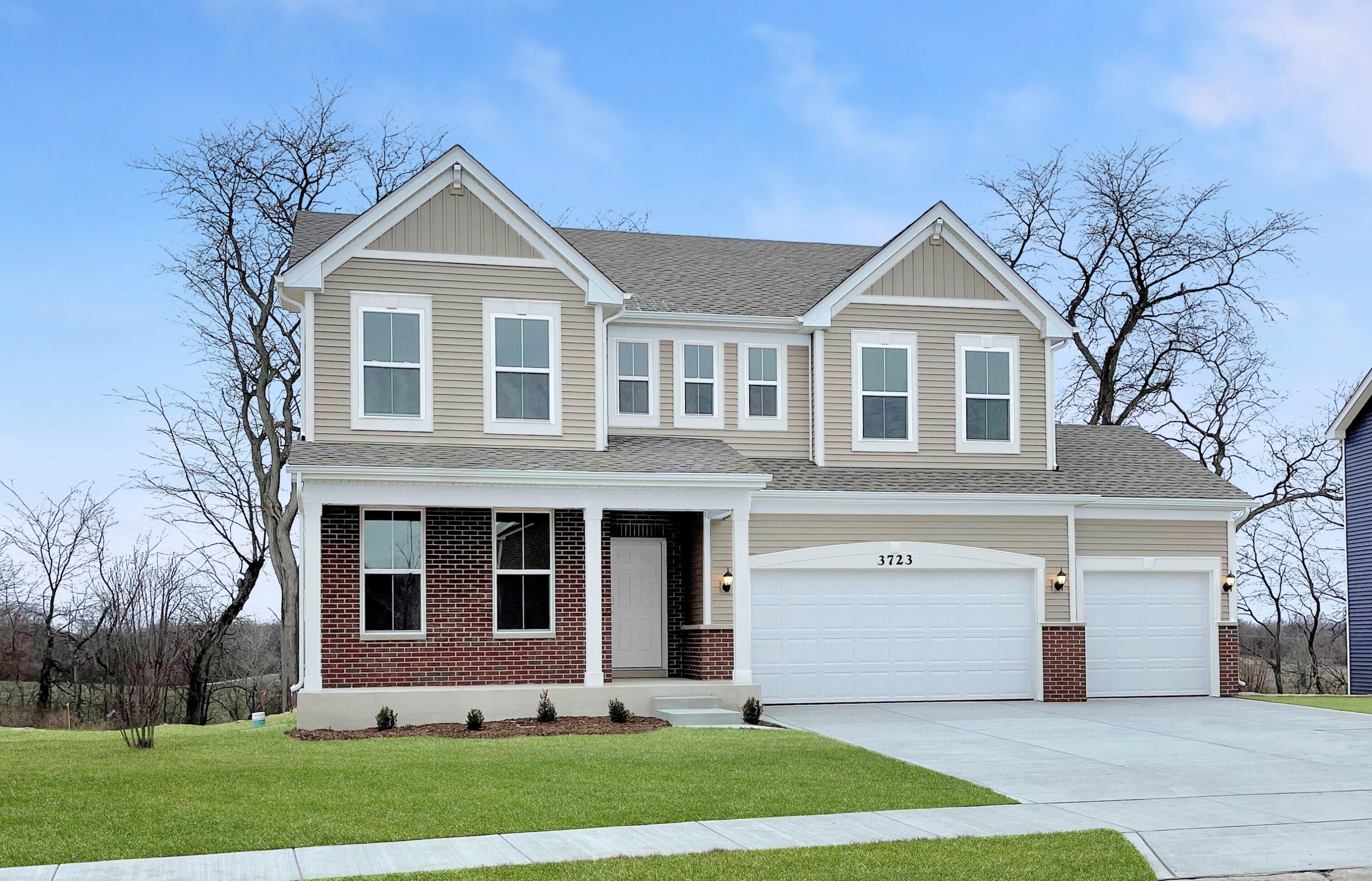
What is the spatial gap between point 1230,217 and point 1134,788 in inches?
1047

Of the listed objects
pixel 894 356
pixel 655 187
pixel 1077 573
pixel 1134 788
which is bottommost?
pixel 1134 788

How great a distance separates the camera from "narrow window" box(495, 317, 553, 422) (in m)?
19.1

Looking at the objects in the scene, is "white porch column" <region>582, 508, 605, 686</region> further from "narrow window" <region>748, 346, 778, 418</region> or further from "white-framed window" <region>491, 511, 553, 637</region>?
"narrow window" <region>748, 346, 778, 418</region>

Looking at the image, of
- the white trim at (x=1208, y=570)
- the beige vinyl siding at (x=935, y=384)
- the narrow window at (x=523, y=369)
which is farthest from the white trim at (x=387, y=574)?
the white trim at (x=1208, y=570)

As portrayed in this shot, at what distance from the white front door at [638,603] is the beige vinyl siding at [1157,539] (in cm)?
700

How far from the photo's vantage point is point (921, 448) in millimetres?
21375

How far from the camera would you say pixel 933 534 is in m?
20.7

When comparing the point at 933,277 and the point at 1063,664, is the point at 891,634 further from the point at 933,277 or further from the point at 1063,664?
the point at 933,277

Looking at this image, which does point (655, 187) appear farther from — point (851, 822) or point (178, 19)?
point (851, 822)

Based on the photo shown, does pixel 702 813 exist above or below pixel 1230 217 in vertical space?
below

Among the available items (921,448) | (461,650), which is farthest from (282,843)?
(921,448)

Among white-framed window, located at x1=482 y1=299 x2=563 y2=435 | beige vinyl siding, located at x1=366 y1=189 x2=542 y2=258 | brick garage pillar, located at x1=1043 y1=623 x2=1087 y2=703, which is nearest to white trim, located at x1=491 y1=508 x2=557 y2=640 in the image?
white-framed window, located at x1=482 y1=299 x2=563 y2=435

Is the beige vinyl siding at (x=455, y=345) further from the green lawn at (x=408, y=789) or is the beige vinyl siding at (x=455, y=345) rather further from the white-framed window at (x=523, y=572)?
the green lawn at (x=408, y=789)

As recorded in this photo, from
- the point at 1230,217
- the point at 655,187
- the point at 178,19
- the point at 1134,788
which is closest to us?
the point at 1134,788
